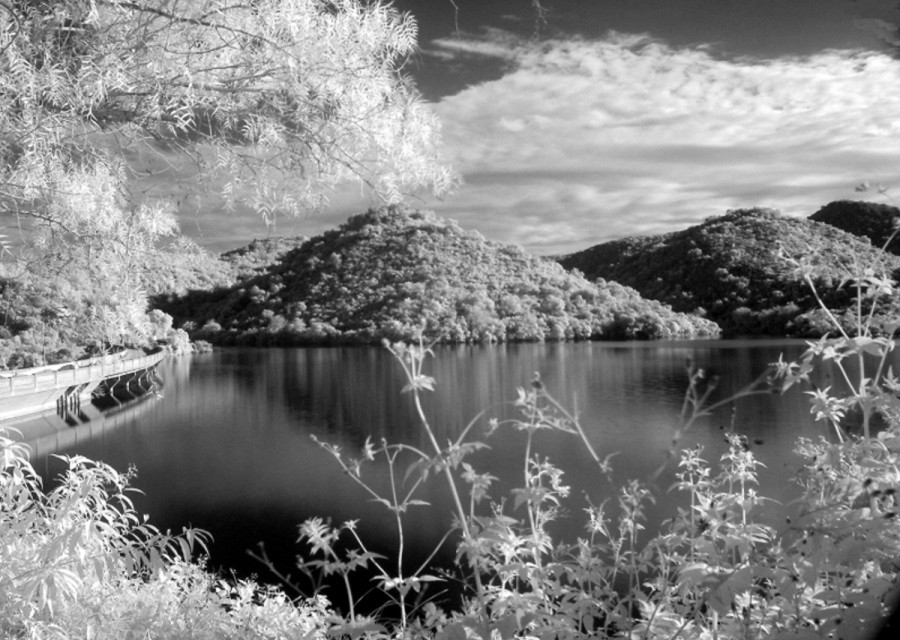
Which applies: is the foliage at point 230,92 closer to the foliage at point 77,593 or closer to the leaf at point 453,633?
the foliage at point 77,593

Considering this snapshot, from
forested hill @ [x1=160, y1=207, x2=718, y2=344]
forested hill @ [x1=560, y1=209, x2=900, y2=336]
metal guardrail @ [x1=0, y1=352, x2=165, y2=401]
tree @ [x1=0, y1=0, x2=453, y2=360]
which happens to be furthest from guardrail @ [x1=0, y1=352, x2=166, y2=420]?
forested hill @ [x1=560, y1=209, x2=900, y2=336]

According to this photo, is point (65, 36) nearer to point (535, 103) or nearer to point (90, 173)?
point (90, 173)

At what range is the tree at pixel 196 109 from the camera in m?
2.34

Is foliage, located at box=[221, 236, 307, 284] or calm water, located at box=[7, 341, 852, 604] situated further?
foliage, located at box=[221, 236, 307, 284]

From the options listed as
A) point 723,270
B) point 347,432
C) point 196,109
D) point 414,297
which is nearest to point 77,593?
point 196,109

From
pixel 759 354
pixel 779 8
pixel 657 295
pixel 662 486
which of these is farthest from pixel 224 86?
pixel 657 295

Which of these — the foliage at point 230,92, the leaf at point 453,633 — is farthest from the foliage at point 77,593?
the foliage at point 230,92

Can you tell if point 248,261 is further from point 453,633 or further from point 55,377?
point 453,633

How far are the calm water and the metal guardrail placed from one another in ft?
3.06

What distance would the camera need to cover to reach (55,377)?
1667cm

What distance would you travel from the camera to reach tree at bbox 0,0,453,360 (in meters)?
2.34

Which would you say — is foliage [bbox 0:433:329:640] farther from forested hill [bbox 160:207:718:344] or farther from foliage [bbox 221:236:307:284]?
foliage [bbox 221:236:307:284]

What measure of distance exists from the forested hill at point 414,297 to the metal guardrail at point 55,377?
11643 millimetres

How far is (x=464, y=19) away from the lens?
3.02 m
